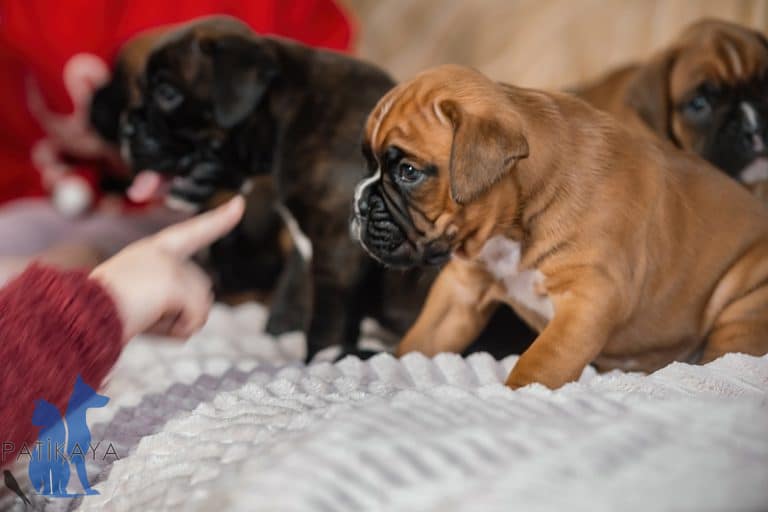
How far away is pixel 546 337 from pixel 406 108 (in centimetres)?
43

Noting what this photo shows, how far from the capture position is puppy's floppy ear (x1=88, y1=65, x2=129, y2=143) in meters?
2.40

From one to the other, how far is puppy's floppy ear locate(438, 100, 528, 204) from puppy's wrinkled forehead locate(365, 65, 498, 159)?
0.07m

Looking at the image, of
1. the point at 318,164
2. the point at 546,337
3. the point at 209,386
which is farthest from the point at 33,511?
the point at 318,164

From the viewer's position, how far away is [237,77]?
192cm

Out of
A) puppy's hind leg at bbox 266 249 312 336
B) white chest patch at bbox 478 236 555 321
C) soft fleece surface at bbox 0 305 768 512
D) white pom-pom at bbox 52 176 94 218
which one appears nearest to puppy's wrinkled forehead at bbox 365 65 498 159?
white chest patch at bbox 478 236 555 321

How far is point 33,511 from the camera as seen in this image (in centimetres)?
123

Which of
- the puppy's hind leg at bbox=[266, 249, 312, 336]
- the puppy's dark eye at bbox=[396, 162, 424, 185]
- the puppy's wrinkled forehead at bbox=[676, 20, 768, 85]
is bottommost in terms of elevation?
the puppy's hind leg at bbox=[266, 249, 312, 336]

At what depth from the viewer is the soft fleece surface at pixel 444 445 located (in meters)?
0.86

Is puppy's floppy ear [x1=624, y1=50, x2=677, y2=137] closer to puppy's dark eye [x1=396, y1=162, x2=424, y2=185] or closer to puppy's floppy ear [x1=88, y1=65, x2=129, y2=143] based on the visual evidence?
puppy's dark eye [x1=396, y1=162, x2=424, y2=185]

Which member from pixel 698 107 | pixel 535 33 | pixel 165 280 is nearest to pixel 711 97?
pixel 698 107

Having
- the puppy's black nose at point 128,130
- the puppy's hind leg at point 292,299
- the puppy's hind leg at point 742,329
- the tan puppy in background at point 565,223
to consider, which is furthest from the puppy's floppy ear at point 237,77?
the puppy's hind leg at point 742,329

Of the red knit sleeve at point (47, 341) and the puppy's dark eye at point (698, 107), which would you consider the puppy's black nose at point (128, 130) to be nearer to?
the red knit sleeve at point (47, 341)

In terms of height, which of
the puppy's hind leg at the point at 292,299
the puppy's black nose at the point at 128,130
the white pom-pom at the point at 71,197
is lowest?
the puppy's hind leg at the point at 292,299

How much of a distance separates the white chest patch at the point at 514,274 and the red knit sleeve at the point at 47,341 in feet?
2.10
